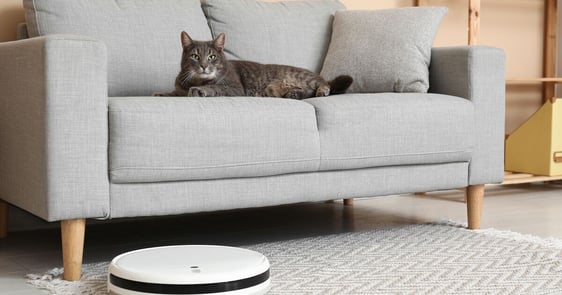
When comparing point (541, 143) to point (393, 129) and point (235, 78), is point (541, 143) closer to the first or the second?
point (393, 129)

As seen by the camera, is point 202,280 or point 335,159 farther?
point 335,159

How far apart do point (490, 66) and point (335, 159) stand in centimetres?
81

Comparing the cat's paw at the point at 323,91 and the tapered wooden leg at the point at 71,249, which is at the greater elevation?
the cat's paw at the point at 323,91

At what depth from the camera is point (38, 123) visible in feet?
6.87

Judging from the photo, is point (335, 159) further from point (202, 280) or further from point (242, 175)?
point (202, 280)

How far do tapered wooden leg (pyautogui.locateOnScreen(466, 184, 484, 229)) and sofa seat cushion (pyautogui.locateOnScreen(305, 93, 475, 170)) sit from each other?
153 millimetres

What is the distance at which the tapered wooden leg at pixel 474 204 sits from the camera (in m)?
2.92

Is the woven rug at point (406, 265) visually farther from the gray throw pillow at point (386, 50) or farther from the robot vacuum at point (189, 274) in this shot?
the gray throw pillow at point (386, 50)

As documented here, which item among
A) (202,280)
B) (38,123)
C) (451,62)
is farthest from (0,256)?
(451,62)

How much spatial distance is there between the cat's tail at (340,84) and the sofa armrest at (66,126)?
1.09 m

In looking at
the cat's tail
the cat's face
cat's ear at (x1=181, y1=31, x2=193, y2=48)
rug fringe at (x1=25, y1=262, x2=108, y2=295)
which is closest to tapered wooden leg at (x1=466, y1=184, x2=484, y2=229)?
the cat's tail

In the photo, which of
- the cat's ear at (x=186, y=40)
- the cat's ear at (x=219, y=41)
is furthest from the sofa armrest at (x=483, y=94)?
the cat's ear at (x=186, y=40)

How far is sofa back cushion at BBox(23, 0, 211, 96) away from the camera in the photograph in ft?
8.87

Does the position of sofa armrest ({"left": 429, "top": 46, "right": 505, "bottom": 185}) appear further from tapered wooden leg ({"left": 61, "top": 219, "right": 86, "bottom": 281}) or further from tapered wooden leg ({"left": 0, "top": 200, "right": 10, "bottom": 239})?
tapered wooden leg ({"left": 0, "top": 200, "right": 10, "bottom": 239})
